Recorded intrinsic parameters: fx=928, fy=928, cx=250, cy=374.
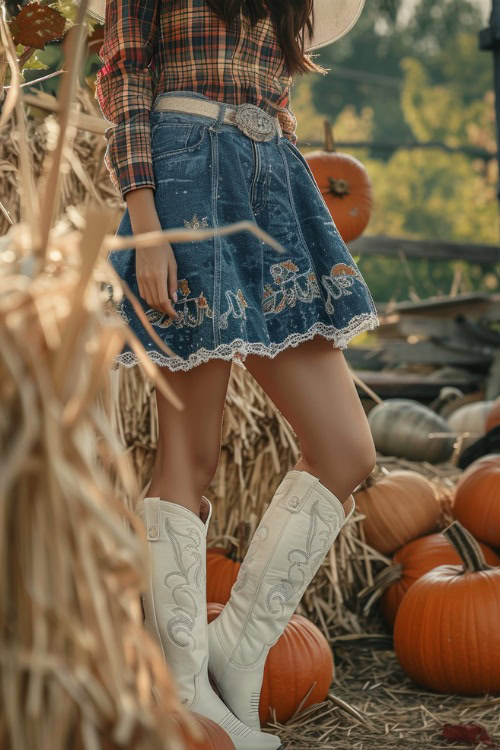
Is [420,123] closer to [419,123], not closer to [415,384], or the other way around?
[419,123]

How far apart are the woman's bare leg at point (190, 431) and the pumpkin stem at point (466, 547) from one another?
705 millimetres

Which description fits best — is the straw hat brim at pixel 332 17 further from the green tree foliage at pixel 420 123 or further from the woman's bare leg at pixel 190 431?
the green tree foliage at pixel 420 123

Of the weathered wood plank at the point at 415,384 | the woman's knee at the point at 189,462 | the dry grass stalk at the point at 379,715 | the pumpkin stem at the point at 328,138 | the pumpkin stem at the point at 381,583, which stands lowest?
the dry grass stalk at the point at 379,715

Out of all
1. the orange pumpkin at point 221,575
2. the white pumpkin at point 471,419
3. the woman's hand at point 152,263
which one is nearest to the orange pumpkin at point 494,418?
the white pumpkin at point 471,419

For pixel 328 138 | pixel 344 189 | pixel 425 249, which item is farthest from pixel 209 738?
pixel 425 249

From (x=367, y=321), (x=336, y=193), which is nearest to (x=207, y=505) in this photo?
(x=367, y=321)

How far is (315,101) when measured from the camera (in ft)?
100

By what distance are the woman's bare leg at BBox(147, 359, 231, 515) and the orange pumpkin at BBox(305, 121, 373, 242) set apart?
172cm

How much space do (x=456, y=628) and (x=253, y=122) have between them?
1.07 metres

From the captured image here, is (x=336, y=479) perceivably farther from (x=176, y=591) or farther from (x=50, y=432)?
(x=50, y=432)

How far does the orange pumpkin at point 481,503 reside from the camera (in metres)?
2.32

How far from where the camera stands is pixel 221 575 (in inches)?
77.0

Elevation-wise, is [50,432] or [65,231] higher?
[65,231]

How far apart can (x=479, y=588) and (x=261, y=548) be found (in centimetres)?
60
